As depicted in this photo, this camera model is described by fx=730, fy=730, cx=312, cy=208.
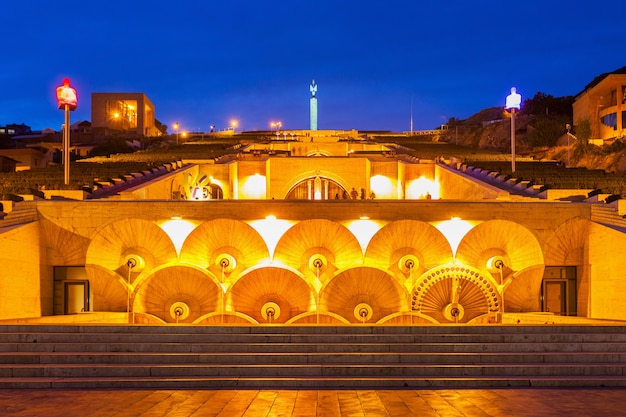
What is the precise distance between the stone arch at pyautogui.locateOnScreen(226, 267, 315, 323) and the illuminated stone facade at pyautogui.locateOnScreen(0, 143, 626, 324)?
0.03 meters

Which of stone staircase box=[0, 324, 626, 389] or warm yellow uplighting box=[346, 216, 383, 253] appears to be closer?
stone staircase box=[0, 324, 626, 389]

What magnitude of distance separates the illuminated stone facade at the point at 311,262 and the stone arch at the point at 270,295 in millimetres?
27

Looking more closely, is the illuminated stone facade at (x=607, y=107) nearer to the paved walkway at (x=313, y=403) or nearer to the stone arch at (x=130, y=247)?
the stone arch at (x=130, y=247)

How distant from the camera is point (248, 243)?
18641 mm

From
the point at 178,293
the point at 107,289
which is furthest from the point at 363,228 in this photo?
the point at 107,289

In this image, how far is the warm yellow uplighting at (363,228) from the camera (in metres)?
19.5

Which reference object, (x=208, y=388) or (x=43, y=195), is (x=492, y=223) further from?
(x=43, y=195)

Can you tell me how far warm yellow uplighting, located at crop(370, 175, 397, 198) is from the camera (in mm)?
35659

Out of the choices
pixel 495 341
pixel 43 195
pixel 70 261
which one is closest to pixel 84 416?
pixel 495 341

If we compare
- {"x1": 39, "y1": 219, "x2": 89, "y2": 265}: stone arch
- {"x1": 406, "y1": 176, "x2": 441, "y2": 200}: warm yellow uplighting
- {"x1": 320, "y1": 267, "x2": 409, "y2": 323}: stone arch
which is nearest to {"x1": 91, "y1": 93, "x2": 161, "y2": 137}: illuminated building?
{"x1": 406, "y1": 176, "x2": 441, "y2": 200}: warm yellow uplighting

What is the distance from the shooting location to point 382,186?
35.8 m

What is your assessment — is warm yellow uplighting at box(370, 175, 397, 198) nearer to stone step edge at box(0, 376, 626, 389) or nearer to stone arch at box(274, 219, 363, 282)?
stone arch at box(274, 219, 363, 282)

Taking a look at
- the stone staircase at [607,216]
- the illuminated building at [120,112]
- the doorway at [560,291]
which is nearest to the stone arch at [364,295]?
the doorway at [560,291]

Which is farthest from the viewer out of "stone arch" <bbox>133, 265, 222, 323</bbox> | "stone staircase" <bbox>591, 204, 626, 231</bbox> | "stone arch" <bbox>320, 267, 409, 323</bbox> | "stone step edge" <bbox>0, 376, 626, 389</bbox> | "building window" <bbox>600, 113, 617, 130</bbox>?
"building window" <bbox>600, 113, 617, 130</bbox>
